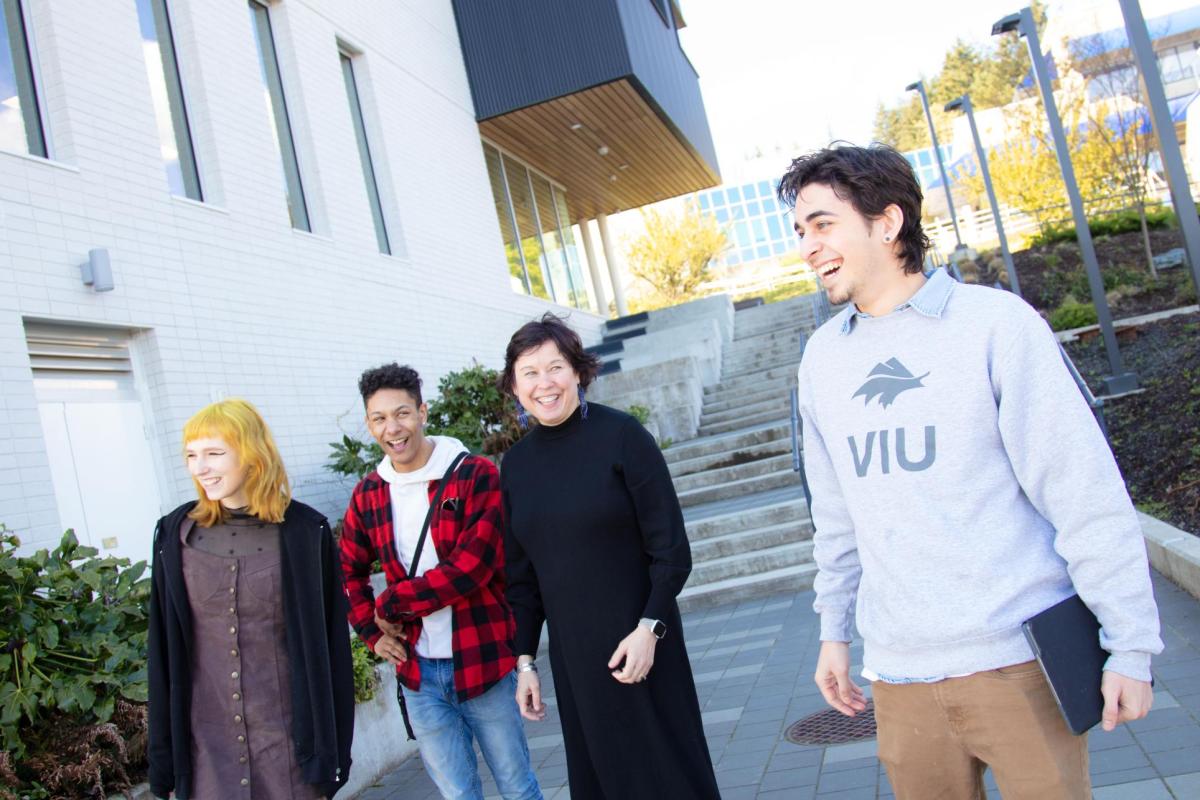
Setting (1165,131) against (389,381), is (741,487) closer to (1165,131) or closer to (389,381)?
(1165,131)

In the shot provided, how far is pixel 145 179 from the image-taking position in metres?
8.31

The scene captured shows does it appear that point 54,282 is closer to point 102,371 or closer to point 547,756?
point 102,371

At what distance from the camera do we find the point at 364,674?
6.00m

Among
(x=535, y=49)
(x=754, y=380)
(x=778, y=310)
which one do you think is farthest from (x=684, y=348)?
(x=778, y=310)

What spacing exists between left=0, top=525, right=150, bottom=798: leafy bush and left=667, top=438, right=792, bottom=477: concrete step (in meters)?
8.60

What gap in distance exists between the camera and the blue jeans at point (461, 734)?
3.67 m

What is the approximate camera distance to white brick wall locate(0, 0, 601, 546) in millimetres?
7227

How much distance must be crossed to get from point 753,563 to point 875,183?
727cm

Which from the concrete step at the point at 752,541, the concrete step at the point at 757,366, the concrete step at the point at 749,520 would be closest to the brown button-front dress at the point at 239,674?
the concrete step at the point at 752,541

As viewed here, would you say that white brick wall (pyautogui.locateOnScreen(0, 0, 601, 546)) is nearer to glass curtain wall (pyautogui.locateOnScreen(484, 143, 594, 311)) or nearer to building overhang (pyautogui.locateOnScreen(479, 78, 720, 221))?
building overhang (pyautogui.locateOnScreen(479, 78, 720, 221))

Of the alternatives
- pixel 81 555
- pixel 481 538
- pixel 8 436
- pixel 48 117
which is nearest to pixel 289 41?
pixel 48 117

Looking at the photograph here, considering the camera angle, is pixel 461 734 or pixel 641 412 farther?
pixel 641 412

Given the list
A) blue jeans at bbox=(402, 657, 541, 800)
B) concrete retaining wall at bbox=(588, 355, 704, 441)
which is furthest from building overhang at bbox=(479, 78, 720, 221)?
blue jeans at bbox=(402, 657, 541, 800)

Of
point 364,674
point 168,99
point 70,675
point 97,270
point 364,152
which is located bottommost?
point 364,674
